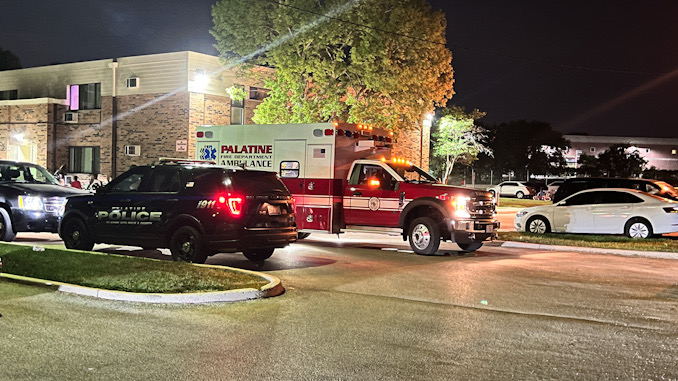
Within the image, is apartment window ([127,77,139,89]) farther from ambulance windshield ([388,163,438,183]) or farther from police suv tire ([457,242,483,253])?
police suv tire ([457,242,483,253])

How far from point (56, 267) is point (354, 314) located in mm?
5381

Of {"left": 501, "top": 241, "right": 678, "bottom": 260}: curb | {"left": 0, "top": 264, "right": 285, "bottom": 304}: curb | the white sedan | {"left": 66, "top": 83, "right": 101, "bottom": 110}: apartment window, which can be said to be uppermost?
{"left": 66, "top": 83, "right": 101, "bottom": 110}: apartment window

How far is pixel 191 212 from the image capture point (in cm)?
1307

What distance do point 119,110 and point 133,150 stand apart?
2.13m

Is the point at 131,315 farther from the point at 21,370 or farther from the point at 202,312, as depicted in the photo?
the point at 21,370

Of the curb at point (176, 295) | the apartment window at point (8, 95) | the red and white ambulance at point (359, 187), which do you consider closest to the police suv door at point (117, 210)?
the red and white ambulance at point (359, 187)

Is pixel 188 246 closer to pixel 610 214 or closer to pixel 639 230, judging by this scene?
pixel 610 214

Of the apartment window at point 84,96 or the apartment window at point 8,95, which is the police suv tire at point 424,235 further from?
the apartment window at point 8,95

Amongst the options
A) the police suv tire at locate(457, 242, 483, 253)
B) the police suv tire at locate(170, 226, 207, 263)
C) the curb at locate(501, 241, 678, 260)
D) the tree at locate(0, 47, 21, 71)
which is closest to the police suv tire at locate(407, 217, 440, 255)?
the police suv tire at locate(457, 242, 483, 253)

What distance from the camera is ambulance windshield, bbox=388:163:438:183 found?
16.8 metres

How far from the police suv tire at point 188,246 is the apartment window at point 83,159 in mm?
23386

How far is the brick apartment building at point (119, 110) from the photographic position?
31484mm

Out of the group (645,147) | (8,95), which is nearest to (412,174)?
(8,95)

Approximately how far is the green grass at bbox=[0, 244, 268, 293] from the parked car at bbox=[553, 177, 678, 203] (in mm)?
14895
